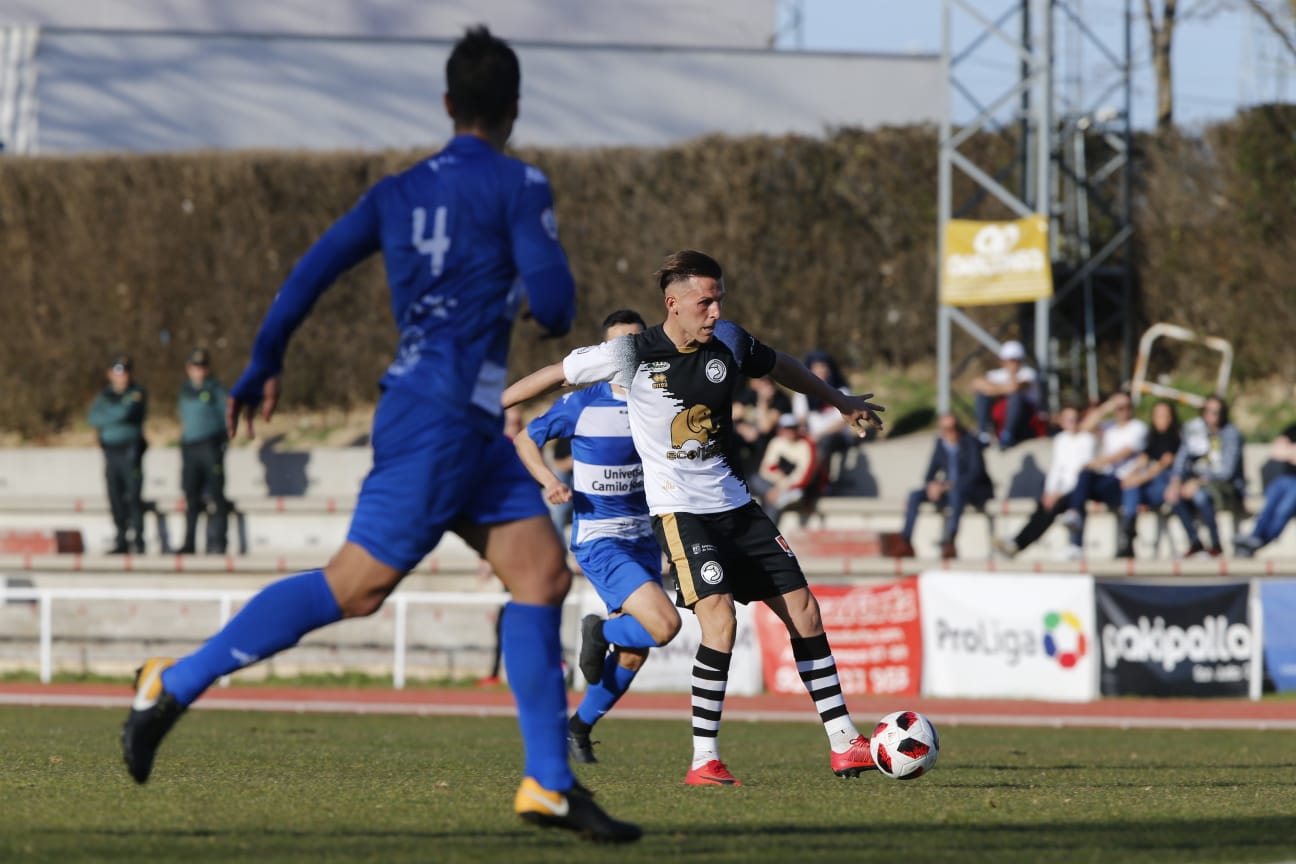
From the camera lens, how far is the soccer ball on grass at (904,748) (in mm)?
7914

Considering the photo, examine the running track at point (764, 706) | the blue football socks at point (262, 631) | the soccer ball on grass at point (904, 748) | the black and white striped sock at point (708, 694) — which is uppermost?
the blue football socks at point (262, 631)

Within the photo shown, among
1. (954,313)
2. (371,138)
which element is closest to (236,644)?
(954,313)

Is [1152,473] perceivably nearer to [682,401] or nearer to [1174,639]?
[1174,639]

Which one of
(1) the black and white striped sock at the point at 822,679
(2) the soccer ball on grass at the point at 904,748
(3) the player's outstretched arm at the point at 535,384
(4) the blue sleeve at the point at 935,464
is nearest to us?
(3) the player's outstretched arm at the point at 535,384

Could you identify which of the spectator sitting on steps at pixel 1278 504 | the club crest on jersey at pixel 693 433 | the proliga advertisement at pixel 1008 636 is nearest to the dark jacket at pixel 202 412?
the proliga advertisement at pixel 1008 636

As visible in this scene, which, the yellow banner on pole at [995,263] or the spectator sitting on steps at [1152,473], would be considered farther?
the yellow banner on pole at [995,263]

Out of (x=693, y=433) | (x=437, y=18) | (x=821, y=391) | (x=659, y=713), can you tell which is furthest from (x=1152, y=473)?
(x=437, y=18)

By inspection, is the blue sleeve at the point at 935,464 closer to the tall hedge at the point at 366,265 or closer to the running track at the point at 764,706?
the running track at the point at 764,706

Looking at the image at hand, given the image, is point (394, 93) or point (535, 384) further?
point (394, 93)

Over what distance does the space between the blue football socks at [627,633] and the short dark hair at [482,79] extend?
383cm

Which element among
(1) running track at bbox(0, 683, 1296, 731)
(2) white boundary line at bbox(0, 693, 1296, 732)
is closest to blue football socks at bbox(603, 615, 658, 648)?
(2) white boundary line at bbox(0, 693, 1296, 732)

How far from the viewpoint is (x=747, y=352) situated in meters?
8.11

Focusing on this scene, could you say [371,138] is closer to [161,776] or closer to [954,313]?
[954,313]

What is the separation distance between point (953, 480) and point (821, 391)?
12693 millimetres
